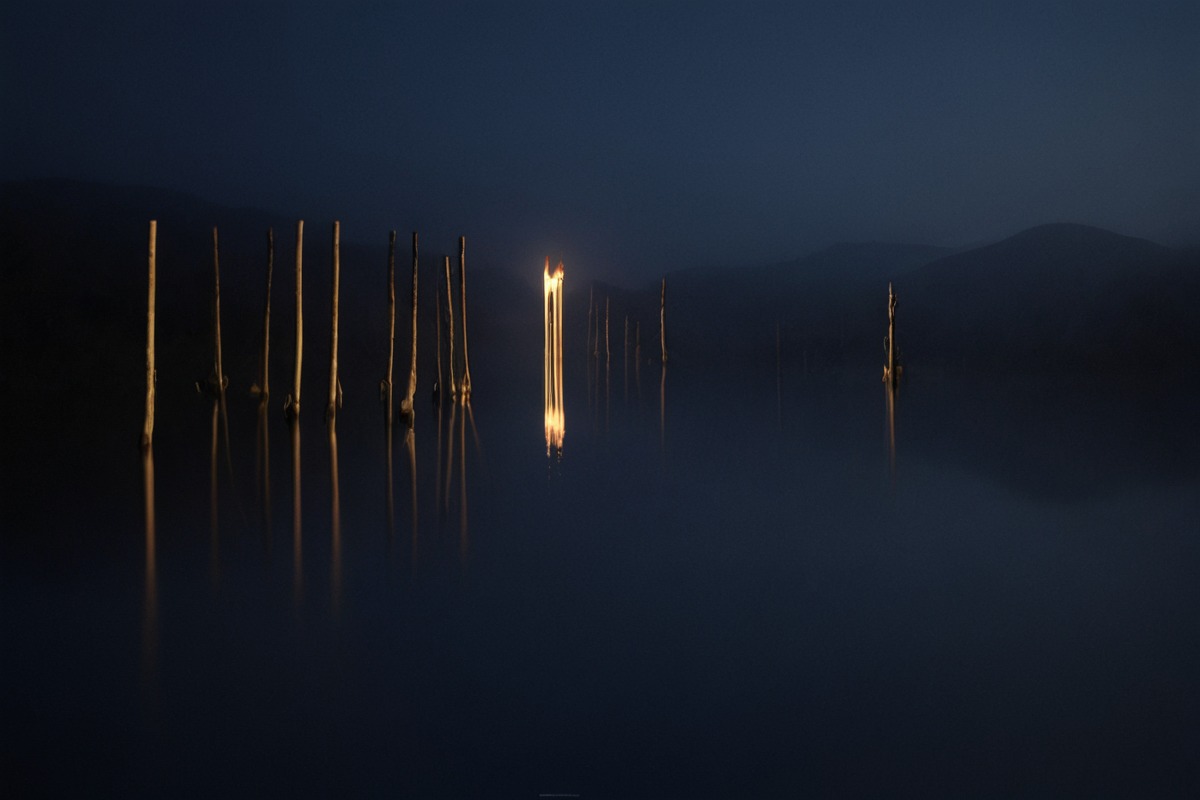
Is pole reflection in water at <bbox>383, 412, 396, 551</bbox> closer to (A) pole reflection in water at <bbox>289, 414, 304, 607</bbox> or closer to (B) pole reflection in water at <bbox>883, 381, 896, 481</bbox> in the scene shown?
(A) pole reflection in water at <bbox>289, 414, 304, 607</bbox>

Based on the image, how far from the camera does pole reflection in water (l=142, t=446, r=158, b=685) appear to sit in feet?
13.1

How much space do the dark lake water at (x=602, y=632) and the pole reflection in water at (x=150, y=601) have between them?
0.02 metres

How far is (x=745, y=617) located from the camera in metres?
4.77

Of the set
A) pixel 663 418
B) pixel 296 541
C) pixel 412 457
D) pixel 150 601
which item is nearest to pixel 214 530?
pixel 296 541

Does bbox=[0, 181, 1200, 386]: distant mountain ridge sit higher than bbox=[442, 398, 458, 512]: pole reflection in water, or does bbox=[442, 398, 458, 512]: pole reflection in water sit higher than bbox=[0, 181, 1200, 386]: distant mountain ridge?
bbox=[0, 181, 1200, 386]: distant mountain ridge

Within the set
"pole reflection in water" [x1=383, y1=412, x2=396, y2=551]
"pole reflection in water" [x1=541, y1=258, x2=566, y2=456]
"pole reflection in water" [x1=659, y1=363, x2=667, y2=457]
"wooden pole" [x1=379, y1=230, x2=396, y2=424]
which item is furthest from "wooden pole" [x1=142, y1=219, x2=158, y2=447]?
"pole reflection in water" [x1=659, y1=363, x2=667, y2=457]

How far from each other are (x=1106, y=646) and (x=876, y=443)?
8942 millimetres

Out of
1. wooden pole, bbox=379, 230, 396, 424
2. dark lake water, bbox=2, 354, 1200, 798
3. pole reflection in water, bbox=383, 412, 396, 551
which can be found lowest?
dark lake water, bbox=2, 354, 1200, 798

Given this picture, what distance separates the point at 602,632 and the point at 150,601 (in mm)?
2218

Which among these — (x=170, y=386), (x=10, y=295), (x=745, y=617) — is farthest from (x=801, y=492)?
(x=10, y=295)

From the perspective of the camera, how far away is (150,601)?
16.5ft

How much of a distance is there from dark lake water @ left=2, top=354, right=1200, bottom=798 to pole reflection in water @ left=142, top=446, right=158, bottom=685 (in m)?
0.02

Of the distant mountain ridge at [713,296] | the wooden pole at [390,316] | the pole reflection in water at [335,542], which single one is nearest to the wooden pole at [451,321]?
the wooden pole at [390,316]

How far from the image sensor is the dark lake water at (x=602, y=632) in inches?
121
